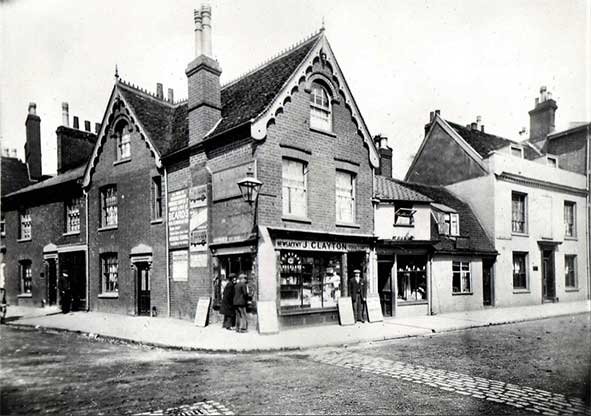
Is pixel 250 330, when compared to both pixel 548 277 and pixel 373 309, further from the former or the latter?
pixel 548 277

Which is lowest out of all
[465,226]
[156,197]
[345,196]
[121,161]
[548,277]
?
[548,277]

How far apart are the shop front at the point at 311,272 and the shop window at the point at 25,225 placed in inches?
436

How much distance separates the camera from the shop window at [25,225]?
17344mm

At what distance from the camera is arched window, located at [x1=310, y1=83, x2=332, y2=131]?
15688 mm

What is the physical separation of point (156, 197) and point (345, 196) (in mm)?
7922

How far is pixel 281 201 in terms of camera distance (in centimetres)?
1417

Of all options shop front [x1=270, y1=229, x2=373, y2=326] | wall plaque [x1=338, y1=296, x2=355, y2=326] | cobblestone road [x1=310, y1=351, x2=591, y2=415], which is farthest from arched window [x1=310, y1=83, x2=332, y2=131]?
cobblestone road [x1=310, y1=351, x2=591, y2=415]

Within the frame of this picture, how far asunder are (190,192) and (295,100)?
518 centimetres

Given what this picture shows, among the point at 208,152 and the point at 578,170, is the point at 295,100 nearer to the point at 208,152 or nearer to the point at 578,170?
the point at 208,152

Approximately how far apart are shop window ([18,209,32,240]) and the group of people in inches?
378

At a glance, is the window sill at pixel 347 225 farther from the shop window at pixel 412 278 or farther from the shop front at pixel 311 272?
the shop window at pixel 412 278

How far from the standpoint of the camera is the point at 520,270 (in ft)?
75.8

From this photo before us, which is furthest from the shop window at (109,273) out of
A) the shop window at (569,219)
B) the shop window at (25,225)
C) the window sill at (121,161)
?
the shop window at (569,219)

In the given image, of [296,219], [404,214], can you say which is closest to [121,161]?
[296,219]
